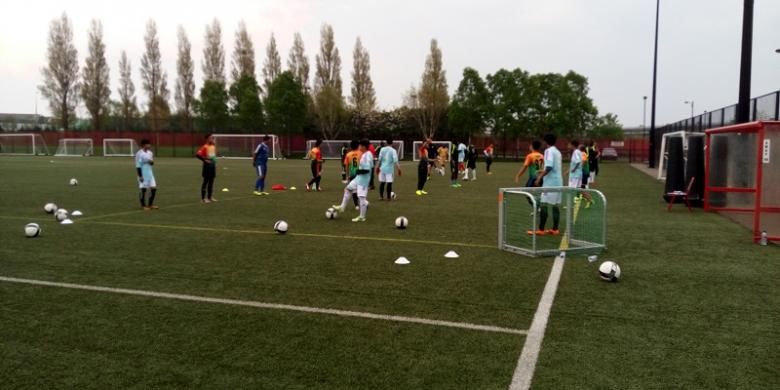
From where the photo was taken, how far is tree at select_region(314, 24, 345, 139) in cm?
6444

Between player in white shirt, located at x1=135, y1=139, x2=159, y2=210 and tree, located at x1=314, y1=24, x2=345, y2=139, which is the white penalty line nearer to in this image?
player in white shirt, located at x1=135, y1=139, x2=159, y2=210

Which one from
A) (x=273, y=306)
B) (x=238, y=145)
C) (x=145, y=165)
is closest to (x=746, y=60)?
(x=273, y=306)

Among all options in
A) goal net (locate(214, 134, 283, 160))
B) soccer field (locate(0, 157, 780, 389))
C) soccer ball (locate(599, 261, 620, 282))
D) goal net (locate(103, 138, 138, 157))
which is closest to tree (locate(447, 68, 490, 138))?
goal net (locate(214, 134, 283, 160))

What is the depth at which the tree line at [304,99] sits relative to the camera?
200 ft

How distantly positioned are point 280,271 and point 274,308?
181cm

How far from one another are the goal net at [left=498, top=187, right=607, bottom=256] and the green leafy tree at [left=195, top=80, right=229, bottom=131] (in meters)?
58.0

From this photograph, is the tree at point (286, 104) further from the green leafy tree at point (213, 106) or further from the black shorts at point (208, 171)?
the black shorts at point (208, 171)

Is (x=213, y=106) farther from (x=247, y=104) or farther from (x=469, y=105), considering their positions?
(x=469, y=105)

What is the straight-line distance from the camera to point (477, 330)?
5.50m

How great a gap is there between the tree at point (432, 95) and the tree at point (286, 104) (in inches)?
513

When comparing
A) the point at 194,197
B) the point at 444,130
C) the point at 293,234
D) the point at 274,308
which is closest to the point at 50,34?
the point at 444,130

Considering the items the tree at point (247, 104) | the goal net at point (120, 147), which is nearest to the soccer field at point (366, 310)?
the tree at point (247, 104)

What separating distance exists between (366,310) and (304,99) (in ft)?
200

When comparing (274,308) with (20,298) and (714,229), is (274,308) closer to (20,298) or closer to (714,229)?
(20,298)
